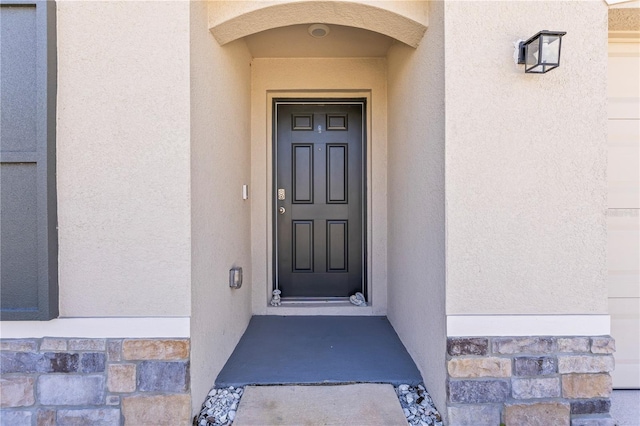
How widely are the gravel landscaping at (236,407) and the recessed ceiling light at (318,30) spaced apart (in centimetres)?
265

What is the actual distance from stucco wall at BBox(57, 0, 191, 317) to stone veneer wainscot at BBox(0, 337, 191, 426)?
0.66 ft

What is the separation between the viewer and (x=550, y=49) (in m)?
1.79

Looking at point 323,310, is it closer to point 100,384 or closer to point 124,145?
point 100,384

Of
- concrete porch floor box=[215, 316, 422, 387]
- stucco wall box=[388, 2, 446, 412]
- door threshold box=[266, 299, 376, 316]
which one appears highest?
stucco wall box=[388, 2, 446, 412]

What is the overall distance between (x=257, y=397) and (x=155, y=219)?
1.19m

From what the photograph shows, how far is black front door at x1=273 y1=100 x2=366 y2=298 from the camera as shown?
359 cm

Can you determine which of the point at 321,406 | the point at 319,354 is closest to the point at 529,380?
the point at 321,406

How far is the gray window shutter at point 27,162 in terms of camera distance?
1.84 m

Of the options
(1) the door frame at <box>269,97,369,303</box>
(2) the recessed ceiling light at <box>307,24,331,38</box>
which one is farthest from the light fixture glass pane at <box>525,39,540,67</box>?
(1) the door frame at <box>269,97,369,303</box>

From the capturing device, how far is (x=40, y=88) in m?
1.84

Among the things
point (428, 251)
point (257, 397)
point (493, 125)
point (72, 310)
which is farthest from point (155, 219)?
point (493, 125)

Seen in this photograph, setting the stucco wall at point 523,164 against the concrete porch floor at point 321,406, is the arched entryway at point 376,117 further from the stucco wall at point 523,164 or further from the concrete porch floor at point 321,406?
the concrete porch floor at point 321,406

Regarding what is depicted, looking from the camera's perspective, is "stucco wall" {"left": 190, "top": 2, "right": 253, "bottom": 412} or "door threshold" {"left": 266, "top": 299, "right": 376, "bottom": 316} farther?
"door threshold" {"left": 266, "top": 299, "right": 376, "bottom": 316}

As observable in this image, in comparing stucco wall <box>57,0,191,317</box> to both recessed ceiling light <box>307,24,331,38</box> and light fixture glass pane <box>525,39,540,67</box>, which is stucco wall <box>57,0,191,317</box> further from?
light fixture glass pane <box>525,39,540,67</box>
